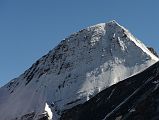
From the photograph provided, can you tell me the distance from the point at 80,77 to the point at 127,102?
1663 inches

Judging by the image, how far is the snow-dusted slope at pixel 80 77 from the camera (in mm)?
175125

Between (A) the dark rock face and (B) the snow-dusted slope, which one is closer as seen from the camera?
(A) the dark rock face

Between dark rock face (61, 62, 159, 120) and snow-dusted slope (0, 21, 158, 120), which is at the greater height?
snow-dusted slope (0, 21, 158, 120)

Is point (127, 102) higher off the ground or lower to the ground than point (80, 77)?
lower

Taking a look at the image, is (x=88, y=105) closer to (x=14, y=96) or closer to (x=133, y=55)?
(x=133, y=55)

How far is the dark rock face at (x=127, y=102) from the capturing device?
135250mm

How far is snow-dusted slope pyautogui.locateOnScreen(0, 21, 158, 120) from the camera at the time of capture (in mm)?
175125

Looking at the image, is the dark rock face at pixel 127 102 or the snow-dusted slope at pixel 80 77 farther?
the snow-dusted slope at pixel 80 77

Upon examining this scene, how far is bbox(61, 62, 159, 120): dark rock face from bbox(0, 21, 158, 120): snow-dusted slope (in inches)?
309

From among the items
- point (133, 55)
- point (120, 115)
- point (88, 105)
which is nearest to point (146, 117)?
point (120, 115)

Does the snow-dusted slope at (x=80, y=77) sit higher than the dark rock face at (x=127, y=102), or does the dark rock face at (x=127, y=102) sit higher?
the snow-dusted slope at (x=80, y=77)

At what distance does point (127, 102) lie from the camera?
5664 inches

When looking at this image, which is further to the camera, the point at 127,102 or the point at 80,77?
the point at 80,77

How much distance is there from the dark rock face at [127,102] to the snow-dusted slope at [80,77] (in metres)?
7.85
